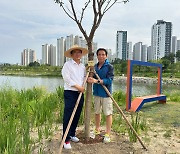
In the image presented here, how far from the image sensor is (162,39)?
61.4m

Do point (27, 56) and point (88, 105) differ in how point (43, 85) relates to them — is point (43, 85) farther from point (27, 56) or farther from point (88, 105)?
point (27, 56)

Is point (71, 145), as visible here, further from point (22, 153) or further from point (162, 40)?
point (162, 40)

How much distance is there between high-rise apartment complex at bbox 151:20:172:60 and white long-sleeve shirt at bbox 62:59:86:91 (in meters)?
59.3

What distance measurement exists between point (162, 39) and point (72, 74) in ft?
202

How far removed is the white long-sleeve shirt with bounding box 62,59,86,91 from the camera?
3078 mm

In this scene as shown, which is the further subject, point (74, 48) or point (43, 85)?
point (43, 85)

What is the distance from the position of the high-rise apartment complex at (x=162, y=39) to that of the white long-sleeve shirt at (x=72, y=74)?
195ft

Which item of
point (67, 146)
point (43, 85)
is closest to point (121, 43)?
point (43, 85)

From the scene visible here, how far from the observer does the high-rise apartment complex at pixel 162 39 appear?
6062 centimetres

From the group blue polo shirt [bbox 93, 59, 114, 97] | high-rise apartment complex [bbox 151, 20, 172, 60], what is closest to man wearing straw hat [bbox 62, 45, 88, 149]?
blue polo shirt [bbox 93, 59, 114, 97]

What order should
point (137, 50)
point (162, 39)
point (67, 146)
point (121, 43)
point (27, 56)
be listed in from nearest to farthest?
point (67, 146) < point (162, 39) < point (121, 43) < point (137, 50) < point (27, 56)

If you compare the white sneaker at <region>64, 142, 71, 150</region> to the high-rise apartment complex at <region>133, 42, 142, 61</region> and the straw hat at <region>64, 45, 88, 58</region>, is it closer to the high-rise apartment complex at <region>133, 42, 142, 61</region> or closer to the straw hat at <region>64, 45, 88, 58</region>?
the straw hat at <region>64, 45, 88, 58</region>

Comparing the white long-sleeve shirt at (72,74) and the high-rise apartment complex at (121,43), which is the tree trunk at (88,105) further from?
the high-rise apartment complex at (121,43)

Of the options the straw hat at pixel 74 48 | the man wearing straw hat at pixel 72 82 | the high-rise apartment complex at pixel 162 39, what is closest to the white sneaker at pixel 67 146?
the man wearing straw hat at pixel 72 82
